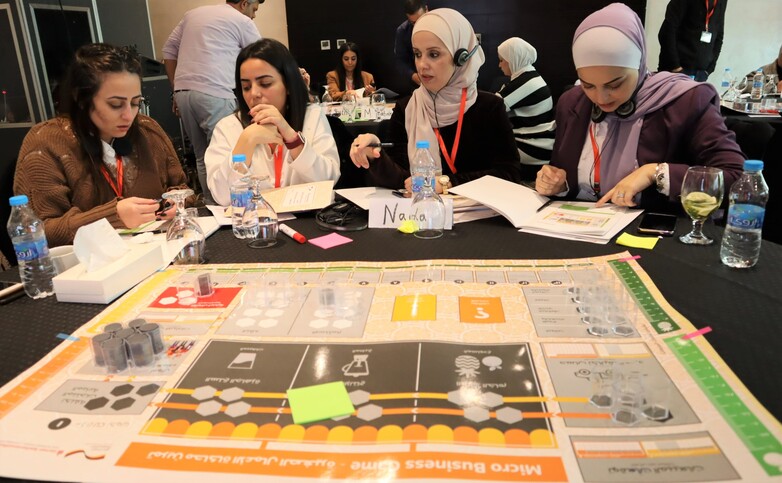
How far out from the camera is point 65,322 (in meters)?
1.08

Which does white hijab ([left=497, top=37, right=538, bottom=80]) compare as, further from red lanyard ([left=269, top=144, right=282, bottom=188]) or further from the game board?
the game board

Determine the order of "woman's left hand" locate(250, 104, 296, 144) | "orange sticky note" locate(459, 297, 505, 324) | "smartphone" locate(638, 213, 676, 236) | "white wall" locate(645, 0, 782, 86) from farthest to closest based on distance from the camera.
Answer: "white wall" locate(645, 0, 782, 86) → "woman's left hand" locate(250, 104, 296, 144) → "smartphone" locate(638, 213, 676, 236) → "orange sticky note" locate(459, 297, 505, 324)

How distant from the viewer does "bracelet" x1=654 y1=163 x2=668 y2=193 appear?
5.18 feet

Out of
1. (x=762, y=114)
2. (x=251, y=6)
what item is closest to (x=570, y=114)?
(x=762, y=114)

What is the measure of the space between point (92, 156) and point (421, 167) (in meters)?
1.10

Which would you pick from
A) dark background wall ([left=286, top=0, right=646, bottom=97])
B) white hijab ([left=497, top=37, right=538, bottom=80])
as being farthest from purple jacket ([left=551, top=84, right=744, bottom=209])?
dark background wall ([left=286, top=0, right=646, bottom=97])

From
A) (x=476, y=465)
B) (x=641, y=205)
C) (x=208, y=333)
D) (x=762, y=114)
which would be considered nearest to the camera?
(x=476, y=465)

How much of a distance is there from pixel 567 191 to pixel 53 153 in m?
1.71

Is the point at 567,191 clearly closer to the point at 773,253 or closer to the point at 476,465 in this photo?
the point at 773,253

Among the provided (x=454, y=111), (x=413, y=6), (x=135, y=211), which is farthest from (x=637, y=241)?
(x=413, y=6)

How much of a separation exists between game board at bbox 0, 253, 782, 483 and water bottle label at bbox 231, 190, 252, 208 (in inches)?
18.4

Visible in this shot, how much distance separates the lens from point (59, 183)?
177 centimetres

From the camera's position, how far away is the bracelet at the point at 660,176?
5.18ft

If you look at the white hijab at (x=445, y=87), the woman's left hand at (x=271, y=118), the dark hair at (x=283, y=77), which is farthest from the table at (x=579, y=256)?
the white hijab at (x=445, y=87)
